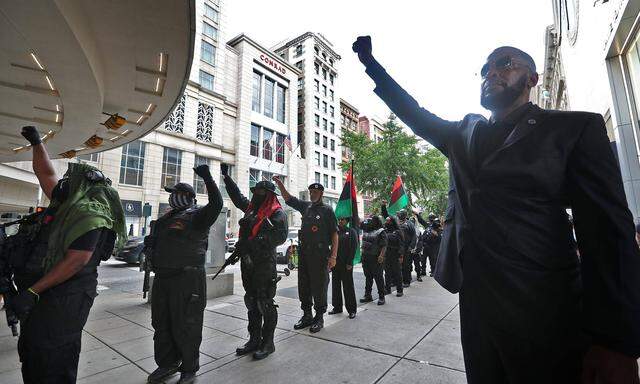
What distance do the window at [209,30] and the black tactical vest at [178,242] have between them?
33.3m

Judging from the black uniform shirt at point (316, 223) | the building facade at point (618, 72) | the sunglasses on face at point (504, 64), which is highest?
the building facade at point (618, 72)

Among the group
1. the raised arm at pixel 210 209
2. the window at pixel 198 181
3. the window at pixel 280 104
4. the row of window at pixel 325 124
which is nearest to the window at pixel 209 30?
the window at pixel 280 104

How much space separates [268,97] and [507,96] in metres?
39.0

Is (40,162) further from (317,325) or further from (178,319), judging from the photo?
(317,325)

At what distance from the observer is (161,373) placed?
291 centimetres

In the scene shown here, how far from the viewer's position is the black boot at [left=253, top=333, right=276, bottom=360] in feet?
10.9

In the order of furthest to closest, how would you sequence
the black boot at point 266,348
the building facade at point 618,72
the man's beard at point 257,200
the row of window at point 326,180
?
the row of window at point 326,180 < the building facade at point 618,72 < the man's beard at point 257,200 < the black boot at point 266,348

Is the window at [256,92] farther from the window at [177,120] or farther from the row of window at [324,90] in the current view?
the row of window at [324,90]

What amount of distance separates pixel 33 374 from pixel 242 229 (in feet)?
7.21

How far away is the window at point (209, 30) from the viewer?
30.9 meters

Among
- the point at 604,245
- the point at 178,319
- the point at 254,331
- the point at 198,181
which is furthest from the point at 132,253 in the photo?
the point at 198,181

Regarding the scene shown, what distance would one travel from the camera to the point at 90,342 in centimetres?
396

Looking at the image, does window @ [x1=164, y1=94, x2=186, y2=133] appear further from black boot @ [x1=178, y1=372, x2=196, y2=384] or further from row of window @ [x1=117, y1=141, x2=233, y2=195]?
black boot @ [x1=178, y1=372, x2=196, y2=384]

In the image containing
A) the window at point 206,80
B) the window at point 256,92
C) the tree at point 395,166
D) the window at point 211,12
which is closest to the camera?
the tree at point 395,166
